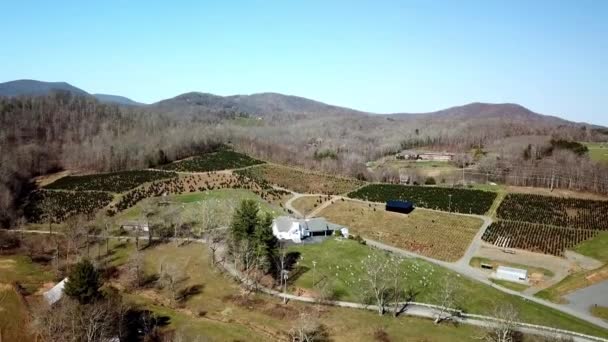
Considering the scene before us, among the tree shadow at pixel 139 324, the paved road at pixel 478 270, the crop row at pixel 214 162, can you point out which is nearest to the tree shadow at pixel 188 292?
the tree shadow at pixel 139 324

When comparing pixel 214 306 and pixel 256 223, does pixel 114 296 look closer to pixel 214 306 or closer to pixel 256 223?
pixel 214 306

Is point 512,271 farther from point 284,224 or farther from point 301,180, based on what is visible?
point 301,180

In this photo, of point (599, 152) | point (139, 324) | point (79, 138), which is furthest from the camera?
point (79, 138)

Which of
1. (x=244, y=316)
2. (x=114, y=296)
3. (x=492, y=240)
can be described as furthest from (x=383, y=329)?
(x=492, y=240)

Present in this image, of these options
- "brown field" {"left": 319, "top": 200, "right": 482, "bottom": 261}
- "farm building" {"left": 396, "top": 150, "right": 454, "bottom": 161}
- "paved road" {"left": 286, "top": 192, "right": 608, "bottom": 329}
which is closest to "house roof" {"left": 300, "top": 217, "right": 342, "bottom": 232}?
"paved road" {"left": 286, "top": 192, "right": 608, "bottom": 329}

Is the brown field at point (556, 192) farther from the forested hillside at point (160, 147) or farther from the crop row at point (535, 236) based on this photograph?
the crop row at point (535, 236)

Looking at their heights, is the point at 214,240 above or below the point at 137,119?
below

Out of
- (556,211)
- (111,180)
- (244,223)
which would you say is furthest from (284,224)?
(111,180)
